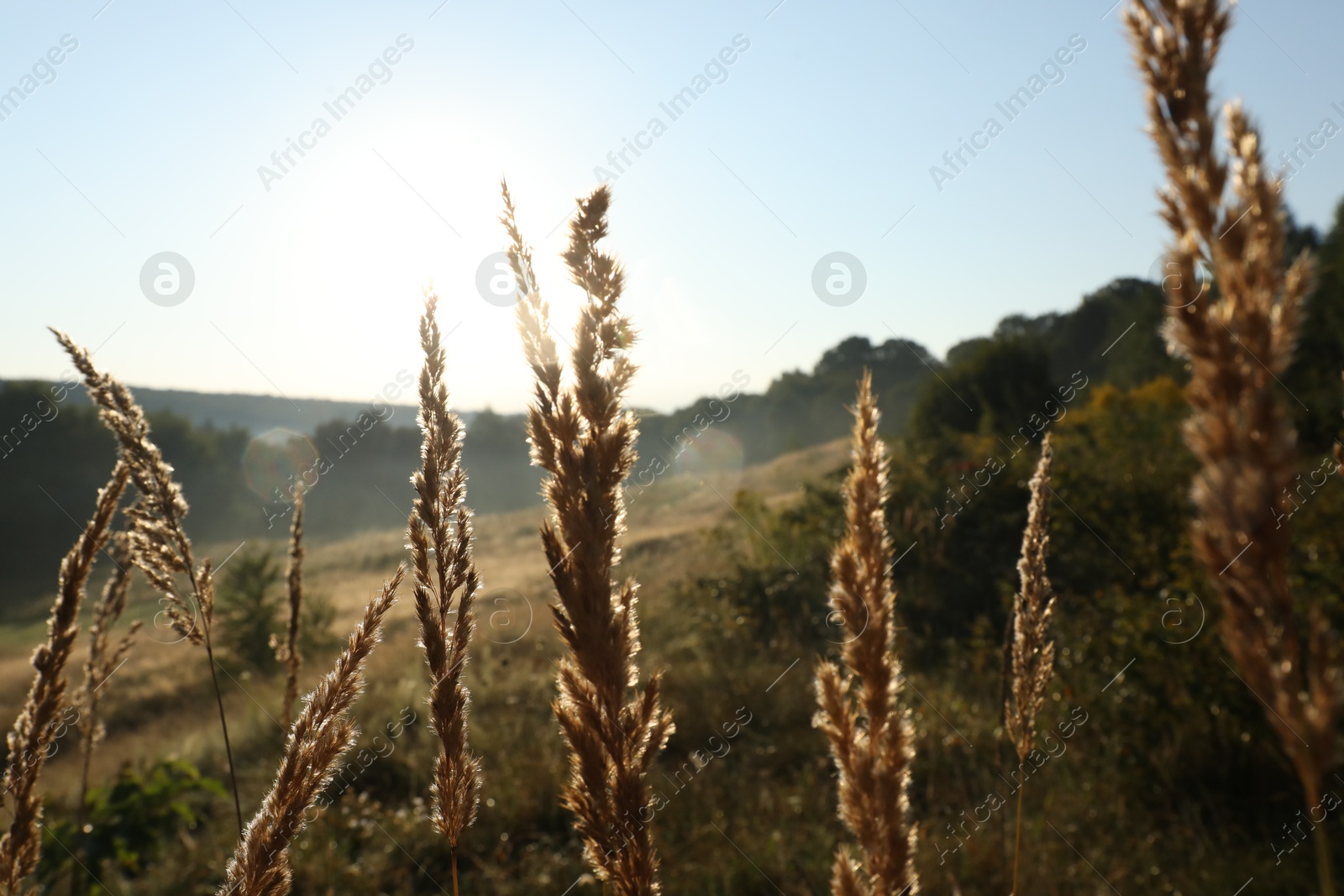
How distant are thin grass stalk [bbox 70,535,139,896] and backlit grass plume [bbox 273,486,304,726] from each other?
0.46 meters

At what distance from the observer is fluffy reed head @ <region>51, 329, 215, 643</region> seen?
1.87 m

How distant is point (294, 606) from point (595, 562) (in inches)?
60.0

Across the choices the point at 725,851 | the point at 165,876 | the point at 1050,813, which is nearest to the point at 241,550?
the point at 165,876

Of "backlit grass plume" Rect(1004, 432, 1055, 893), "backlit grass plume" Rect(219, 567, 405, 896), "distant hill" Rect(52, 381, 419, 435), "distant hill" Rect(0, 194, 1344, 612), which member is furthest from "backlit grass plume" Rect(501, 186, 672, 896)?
"distant hill" Rect(52, 381, 419, 435)

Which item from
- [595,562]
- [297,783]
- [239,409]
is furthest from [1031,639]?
[239,409]

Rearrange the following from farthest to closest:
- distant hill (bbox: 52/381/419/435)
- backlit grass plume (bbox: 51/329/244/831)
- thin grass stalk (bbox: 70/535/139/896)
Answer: distant hill (bbox: 52/381/419/435) < thin grass stalk (bbox: 70/535/139/896) < backlit grass plume (bbox: 51/329/244/831)

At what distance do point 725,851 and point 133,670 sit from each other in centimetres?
1256

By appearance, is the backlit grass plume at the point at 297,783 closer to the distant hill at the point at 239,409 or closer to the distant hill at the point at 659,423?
the distant hill at the point at 659,423

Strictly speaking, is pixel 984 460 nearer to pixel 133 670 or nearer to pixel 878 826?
pixel 878 826

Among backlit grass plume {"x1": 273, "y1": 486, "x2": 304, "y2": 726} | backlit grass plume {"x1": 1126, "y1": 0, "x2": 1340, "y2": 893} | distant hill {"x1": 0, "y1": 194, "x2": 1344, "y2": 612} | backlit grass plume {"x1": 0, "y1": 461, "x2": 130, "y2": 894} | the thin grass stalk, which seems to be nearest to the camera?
backlit grass plume {"x1": 1126, "y1": 0, "x2": 1340, "y2": 893}

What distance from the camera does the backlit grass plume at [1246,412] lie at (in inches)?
24.3

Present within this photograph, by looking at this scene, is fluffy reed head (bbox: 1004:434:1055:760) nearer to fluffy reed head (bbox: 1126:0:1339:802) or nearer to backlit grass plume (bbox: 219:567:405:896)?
fluffy reed head (bbox: 1126:0:1339:802)

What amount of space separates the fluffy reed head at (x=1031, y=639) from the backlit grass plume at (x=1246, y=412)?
123 cm

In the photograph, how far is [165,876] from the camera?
4852mm
